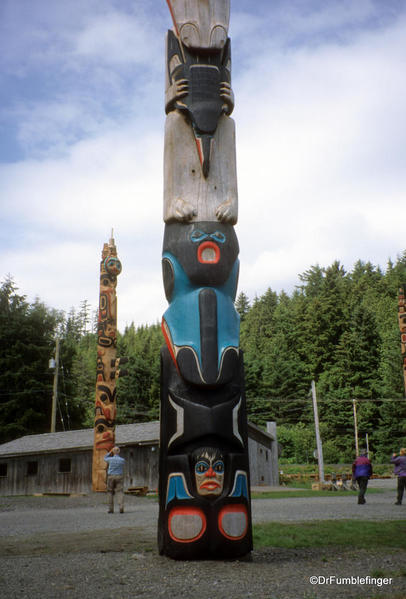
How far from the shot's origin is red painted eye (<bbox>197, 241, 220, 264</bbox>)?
6.10 metres

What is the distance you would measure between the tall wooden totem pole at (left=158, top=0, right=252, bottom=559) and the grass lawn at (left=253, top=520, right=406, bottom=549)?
1.58m

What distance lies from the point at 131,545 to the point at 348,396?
44.5 meters

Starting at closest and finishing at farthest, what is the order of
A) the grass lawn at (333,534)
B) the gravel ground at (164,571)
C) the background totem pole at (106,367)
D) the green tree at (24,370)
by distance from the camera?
the gravel ground at (164,571)
the grass lawn at (333,534)
the background totem pole at (106,367)
the green tree at (24,370)

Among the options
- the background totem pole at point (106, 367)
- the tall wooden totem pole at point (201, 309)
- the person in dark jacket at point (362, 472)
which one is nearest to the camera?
the tall wooden totem pole at point (201, 309)

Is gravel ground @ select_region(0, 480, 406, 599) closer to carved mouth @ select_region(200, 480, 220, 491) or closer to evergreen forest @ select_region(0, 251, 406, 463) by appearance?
carved mouth @ select_region(200, 480, 220, 491)

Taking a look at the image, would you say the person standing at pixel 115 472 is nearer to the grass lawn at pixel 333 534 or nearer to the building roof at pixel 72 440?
the grass lawn at pixel 333 534

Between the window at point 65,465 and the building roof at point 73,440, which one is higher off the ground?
the building roof at point 73,440

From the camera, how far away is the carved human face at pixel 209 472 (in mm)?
5301

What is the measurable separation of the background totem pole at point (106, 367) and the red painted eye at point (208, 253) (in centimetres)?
1183

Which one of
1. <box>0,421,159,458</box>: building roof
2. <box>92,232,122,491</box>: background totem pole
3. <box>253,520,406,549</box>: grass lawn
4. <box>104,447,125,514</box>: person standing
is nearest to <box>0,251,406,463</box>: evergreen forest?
<box>0,421,159,458</box>: building roof

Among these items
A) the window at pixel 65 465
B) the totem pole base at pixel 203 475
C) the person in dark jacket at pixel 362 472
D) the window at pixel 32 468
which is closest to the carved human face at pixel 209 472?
the totem pole base at pixel 203 475

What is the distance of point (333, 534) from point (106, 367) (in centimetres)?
1127

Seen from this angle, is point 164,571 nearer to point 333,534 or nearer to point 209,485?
point 209,485

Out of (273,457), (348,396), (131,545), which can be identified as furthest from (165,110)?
(348,396)
